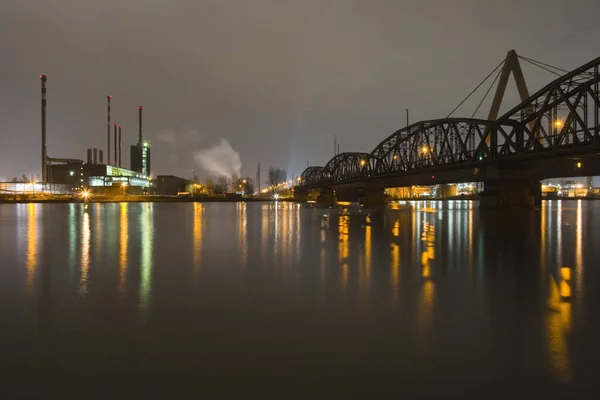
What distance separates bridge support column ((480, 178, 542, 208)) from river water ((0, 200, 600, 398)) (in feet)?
117

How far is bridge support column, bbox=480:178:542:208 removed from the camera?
46.1 m

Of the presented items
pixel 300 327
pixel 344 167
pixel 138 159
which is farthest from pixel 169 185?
pixel 300 327

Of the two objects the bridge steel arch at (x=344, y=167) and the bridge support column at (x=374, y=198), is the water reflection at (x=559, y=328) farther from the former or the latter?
the bridge steel arch at (x=344, y=167)

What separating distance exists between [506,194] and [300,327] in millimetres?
46179

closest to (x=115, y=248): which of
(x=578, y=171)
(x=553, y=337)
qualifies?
(x=553, y=337)

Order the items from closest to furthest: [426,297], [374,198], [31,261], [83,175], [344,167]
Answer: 1. [426,297]
2. [31,261]
3. [374,198]
4. [344,167]
5. [83,175]

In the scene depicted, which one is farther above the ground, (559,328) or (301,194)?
(301,194)

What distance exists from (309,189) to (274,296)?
389ft

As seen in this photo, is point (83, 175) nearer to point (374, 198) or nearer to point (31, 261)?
point (374, 198)

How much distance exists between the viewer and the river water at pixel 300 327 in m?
4.64

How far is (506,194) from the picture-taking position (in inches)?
1825

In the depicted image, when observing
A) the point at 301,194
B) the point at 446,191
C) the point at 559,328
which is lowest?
the point at 559,328

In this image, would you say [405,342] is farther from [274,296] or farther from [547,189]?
[547,189]

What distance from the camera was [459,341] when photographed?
5.79m
